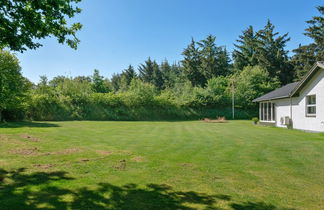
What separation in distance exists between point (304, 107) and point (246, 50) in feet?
115

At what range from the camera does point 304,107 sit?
14.0 meters

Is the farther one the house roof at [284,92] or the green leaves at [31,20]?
the house roof at [284,92]

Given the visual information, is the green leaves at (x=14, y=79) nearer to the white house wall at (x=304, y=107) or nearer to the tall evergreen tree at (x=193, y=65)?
the white house wall at (x=304, y=107)

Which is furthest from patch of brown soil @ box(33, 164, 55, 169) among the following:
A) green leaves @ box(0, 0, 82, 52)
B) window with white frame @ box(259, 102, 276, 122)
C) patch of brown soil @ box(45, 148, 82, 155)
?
window with white frame @ box(259, 102, 276, 122)

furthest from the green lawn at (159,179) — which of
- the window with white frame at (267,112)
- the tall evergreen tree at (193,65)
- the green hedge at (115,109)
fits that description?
the tall evergreen tree at (193,65)

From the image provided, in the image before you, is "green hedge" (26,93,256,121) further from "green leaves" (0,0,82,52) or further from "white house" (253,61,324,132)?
"green leaves" (0,0,82,52)

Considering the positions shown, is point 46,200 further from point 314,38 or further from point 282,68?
point 282,68

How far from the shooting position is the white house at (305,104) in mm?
12560

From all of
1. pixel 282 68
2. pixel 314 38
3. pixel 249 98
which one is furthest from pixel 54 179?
pixel 282 68

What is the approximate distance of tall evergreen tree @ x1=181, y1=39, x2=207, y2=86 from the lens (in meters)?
46.4

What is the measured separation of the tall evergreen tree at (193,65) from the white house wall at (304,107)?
99.1 ft

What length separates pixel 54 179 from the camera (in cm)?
429

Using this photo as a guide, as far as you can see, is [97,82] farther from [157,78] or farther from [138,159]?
[138,159]

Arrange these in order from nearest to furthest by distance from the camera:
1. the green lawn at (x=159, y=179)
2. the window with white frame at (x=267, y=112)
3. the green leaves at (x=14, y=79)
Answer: the green lawn at (x=159, y=179) < the green leaves at (x=14, y=79) < the window with white frame at (x=267, y=112)
